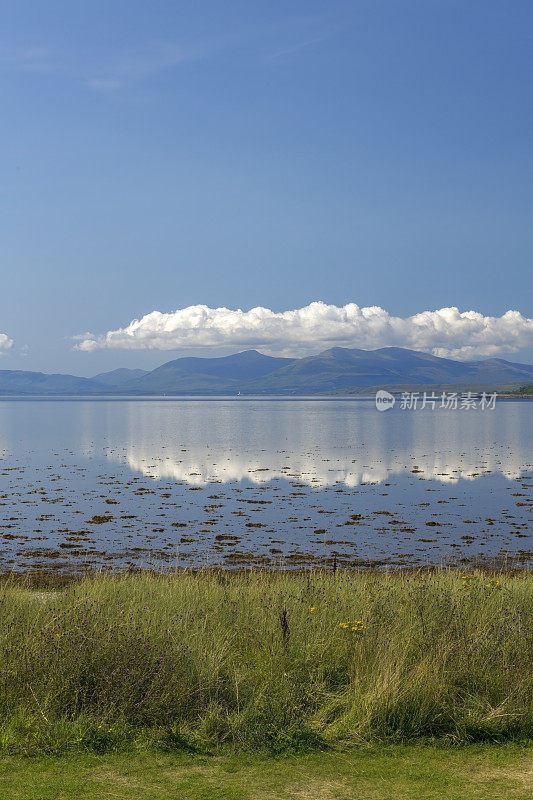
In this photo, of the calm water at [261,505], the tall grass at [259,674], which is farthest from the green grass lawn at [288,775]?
the calm water at [261,505]

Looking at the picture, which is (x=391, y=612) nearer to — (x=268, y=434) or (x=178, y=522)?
(x=178, y=522)

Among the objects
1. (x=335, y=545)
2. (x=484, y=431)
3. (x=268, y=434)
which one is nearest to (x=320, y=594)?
(x=335, y=545)

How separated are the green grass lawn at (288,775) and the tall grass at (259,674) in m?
0.34

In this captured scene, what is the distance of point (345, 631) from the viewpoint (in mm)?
9492

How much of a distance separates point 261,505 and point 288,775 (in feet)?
76.2

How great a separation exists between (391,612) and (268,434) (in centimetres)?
6654

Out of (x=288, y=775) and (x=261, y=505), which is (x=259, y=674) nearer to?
(x=288, y=775)

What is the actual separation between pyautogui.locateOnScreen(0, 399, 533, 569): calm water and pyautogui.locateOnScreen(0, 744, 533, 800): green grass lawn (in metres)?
12.7

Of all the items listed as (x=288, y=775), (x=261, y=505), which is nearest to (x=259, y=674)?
(x=288, y=775)

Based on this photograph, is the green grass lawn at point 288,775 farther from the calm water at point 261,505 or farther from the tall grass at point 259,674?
the calm water at point 261,505

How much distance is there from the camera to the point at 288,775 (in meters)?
6.64

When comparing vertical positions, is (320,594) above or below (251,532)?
above

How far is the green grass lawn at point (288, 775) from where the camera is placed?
6.19m

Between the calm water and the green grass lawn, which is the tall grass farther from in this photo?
the calm water
